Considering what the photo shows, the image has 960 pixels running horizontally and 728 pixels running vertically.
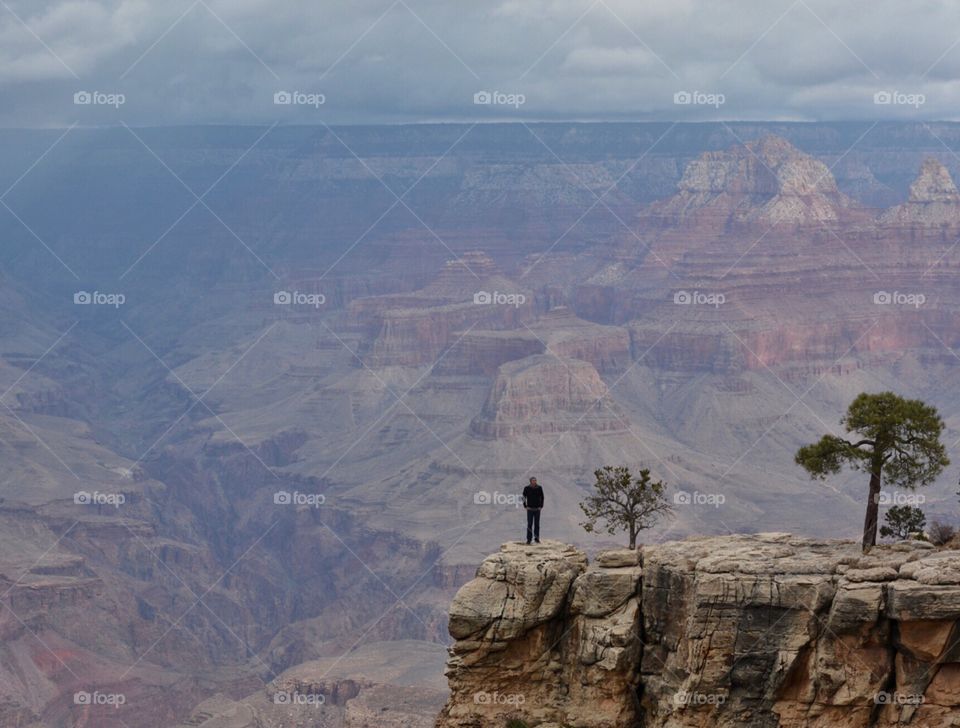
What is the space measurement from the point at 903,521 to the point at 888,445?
4.23 m

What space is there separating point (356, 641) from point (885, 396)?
405ft

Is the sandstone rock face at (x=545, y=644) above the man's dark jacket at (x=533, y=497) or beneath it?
beneath

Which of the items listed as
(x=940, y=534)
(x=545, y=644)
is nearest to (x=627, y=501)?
(x=545, y=644)

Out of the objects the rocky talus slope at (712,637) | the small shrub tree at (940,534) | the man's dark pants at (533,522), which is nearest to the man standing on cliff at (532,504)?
the man's dark pants at (533,522)

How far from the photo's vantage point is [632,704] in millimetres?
35875

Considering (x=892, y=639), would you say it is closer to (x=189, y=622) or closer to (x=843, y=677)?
(x=843, y=677)

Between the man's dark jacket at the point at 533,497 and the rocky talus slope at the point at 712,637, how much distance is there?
1.95m

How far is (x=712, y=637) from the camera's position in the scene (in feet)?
114

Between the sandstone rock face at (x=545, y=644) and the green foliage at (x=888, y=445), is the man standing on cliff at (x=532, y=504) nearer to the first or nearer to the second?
the sandstone rock face at (x=545, y=644)

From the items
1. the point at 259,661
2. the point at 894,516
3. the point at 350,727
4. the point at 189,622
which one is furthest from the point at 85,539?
the point at 894,516

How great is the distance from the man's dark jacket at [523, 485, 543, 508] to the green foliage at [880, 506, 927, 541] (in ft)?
28.6

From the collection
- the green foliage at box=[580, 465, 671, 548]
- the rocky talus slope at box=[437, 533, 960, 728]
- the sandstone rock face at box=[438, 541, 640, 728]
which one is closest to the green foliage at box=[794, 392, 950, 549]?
the rocky talus slope at box=[437, 533, 960, 728]

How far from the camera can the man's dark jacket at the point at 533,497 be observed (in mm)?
39844

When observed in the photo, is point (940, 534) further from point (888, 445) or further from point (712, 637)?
point (712, 637)
